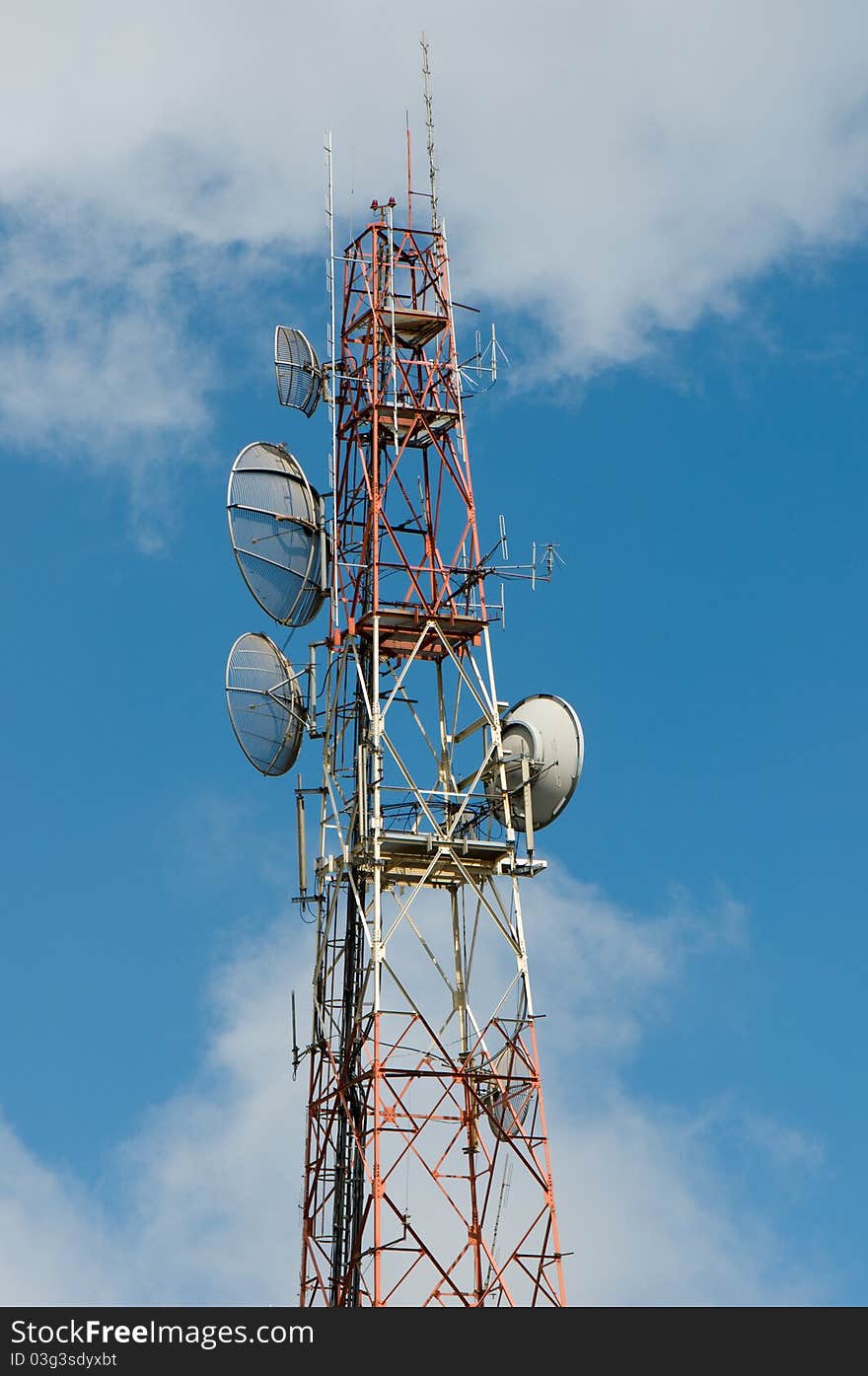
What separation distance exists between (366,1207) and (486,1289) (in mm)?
3851

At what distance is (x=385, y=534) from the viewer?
241 feet

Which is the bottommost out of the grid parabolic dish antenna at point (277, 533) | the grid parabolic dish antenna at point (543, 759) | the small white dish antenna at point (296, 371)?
the grid parabolic dish antenna at point (543, 759)

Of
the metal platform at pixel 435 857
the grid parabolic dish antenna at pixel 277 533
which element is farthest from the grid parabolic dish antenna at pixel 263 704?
the metal platform at pixel 435 857

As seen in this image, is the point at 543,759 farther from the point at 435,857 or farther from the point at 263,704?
the point at 263,704

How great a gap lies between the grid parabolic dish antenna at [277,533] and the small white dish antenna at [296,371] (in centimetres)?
240

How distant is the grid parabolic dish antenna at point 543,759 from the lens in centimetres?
7069

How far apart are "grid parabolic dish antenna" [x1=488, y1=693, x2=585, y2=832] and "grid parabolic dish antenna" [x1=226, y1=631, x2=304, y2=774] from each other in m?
6.03

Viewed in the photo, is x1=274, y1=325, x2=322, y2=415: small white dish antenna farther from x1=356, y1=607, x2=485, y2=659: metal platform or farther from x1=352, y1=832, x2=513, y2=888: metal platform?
x1=352, y1=832, x2=513, y2=888: metal platform

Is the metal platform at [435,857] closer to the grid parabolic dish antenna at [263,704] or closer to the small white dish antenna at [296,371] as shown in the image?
the grid parabolic dish antenna at [263,704]

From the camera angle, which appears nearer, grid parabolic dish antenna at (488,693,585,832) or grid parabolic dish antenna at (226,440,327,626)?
grid parabolic dish antenna at (488,693,585,832)

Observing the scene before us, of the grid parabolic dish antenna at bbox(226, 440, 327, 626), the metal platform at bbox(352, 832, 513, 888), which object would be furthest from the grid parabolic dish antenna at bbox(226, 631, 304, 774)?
the metal platform at bbox(352, 832, 513, 888)

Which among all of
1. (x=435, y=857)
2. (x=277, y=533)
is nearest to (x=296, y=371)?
(x=277, y=533)

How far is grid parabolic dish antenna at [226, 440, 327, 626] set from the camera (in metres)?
72.6
